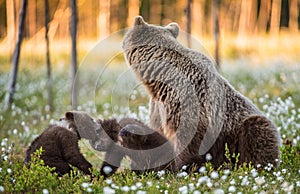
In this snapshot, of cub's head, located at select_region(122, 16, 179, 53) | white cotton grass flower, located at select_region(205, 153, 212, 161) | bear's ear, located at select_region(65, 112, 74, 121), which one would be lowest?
white cotton grass flower, located at select_region(205, 153, 212, 161)

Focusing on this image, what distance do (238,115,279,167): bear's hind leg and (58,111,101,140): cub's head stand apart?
6.36ft

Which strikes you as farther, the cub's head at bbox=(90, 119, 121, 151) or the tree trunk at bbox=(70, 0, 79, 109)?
the tree trunk at bbox=(70, 0, 79, 109)

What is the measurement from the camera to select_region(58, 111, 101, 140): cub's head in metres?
6.24

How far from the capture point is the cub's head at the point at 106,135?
6.08m

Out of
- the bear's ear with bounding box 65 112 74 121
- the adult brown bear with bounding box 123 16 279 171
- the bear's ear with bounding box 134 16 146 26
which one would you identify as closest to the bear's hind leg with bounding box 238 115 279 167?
the adult brown bear with bounding box 123 16 279 171

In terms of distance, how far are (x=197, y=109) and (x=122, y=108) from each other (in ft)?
16.3

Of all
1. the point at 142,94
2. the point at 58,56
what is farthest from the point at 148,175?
the point at 58,56

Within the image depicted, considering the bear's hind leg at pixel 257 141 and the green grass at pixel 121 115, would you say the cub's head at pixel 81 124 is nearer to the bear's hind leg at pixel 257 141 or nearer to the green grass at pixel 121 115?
the green grass at pixel 121 115

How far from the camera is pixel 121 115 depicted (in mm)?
9594

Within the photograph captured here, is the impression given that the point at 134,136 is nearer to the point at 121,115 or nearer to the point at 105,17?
the point at 121,115

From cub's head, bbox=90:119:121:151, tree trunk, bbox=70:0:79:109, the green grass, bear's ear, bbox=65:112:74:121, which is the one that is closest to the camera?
the green grass

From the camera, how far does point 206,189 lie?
484cm

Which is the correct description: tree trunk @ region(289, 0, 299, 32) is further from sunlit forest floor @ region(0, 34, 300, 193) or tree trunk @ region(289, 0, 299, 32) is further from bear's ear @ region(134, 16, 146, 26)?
bear's ear @ region(134, 16, 146, 26)

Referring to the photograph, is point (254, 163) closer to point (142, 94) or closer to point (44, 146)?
point (44, 146)
